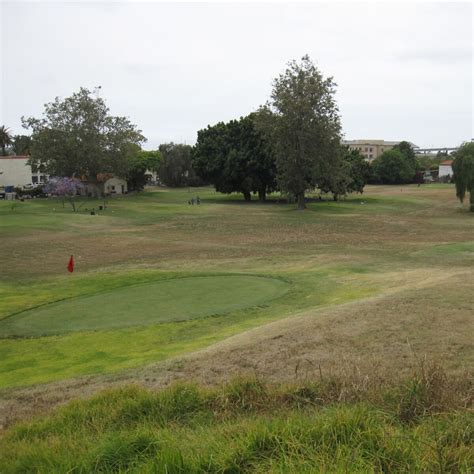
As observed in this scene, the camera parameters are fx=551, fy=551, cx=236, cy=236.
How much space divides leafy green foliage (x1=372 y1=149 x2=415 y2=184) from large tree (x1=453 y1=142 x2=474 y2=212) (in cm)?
6405

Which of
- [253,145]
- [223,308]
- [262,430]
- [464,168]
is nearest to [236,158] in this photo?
[253,145]

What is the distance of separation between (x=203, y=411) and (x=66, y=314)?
9652 millimetres

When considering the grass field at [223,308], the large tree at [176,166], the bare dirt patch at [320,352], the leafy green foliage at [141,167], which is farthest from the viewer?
the large tree at [176,166]

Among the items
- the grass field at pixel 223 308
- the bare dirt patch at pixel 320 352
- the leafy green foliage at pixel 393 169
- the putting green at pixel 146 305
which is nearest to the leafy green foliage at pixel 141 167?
the leafy green foliage at pixel 393 169

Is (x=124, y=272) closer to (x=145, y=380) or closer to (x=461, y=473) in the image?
(x=145, y=380)

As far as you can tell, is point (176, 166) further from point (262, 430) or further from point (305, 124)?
point (262, 430)

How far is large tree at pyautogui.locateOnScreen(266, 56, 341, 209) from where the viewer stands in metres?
55.1

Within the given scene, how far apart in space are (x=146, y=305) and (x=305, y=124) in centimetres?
4287

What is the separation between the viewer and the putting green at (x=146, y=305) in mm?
13617

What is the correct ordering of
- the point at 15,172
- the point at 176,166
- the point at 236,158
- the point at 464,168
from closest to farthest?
the point at 464,168 → the point at 236,158 → the point at 15,172 → the point at 176,166

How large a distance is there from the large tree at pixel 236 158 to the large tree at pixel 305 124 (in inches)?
331

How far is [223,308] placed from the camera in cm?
1460

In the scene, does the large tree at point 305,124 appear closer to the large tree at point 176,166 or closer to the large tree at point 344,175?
the large tree at point 344,175

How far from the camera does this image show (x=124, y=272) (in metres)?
21.6
